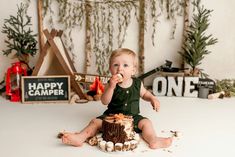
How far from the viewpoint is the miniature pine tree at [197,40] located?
108 inches

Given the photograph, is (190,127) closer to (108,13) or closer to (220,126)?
(220,126)

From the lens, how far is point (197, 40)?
276cm

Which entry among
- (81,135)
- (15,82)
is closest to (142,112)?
(81,135)

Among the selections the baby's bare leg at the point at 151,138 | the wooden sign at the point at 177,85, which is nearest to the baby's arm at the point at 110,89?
the baby's bare leg at the point at 151,138

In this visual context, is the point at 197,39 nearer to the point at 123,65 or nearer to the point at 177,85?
the point at 177,85

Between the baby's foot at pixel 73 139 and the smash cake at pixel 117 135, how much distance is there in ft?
0.19

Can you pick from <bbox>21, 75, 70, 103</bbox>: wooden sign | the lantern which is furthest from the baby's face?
the lantern

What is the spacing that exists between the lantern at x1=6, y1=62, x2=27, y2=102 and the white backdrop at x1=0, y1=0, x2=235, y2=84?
31cm

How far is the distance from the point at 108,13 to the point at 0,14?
88cm

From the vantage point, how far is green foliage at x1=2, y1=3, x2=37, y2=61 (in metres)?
2.72

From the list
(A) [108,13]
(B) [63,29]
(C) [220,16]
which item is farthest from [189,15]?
(B) [63,29]

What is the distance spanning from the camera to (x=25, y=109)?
8.00 ft

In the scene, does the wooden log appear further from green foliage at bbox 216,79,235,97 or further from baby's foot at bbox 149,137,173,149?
green foliage at bbox 216,79,235,97

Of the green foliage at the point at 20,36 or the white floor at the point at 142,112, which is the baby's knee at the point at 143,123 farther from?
the green foliage at the point at 20,36
